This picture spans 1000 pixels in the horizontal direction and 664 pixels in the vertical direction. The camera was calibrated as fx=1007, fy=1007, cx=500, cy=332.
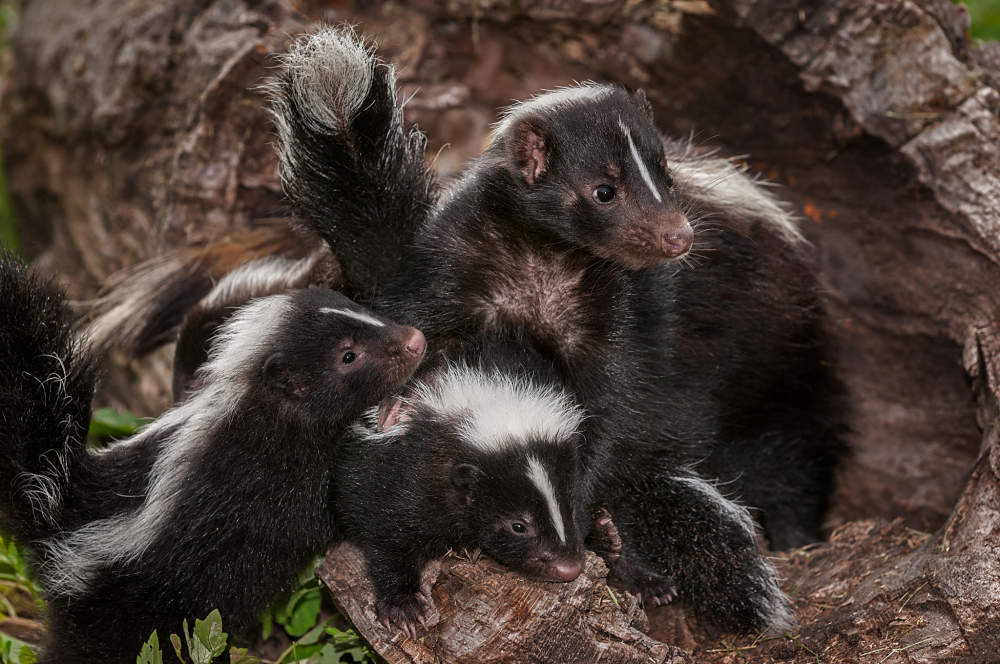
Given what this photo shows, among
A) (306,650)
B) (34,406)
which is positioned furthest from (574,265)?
(34,406)

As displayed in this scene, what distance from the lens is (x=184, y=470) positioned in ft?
13.7

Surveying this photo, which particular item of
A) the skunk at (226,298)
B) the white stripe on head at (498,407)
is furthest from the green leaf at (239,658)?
the skunk at (226,298)

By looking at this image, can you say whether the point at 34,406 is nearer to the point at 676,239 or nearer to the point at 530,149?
the point at 530,149

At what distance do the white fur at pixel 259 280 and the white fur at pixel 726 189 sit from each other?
6.71 ft

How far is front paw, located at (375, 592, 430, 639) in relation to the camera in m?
3.98

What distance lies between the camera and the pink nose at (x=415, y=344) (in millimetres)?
4262

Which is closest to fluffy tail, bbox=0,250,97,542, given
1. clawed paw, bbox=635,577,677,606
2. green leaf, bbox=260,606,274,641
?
green leaf, bbox=260,606,274,641

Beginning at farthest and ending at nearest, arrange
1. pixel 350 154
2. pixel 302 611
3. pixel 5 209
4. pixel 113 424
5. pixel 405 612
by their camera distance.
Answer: pixel 5 209 → pixel 113 424 → pixel 302 611 → pixel 350 154 → pixel 405 612

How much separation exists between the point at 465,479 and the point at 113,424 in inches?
94.6

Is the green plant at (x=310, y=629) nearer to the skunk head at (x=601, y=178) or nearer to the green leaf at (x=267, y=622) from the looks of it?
the green leaf at (x=267, y=622)

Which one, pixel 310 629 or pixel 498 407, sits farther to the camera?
pixel 310 629

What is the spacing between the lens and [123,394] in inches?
255

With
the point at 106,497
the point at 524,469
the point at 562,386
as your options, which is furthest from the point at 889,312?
the point at 106,497

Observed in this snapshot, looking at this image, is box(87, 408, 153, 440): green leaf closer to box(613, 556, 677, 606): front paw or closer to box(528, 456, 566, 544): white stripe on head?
box(528, 456, 566, 544): white stripe on head
